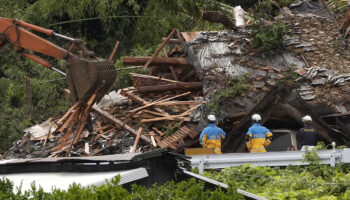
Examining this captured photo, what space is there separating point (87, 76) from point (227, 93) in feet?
10.9

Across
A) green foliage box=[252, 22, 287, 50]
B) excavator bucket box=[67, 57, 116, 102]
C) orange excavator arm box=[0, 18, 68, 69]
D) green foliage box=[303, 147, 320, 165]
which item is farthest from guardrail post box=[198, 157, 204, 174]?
green foliage box=[252, 22, 287, 50]

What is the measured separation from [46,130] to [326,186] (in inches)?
396

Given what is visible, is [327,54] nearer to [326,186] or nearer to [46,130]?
[46,130]

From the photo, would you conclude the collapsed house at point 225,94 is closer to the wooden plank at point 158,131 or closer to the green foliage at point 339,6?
the wooden plank at point 158,131

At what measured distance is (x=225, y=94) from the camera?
43.1 feet

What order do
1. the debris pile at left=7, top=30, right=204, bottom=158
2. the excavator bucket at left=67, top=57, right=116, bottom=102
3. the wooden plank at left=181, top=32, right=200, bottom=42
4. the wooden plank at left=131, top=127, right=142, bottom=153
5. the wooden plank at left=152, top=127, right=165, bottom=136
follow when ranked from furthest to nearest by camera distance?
the wooden plank at left=181, top=32, right=200, bottom=42, the wooden plank at left=152, top=127, right=165, bottom=136, the debris pile at left=7, top=30, right=204, bottom=158, the wooden plank at left=131, top=127, right=142, bottom=153, the excavator bucket at left=67, top=57, right=116, bottom=102

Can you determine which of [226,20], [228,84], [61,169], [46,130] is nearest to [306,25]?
[226,20]

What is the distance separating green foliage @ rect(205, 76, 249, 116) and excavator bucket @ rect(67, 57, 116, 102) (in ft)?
7.98

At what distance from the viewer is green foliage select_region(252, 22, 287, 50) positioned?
46.6 feet

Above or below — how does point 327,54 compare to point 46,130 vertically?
above

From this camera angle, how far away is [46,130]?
50.3 ft

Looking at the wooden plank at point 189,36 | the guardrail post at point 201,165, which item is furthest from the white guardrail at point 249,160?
the wooden plank at point 189,36

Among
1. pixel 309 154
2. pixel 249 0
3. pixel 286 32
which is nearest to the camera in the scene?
pixel 309 154

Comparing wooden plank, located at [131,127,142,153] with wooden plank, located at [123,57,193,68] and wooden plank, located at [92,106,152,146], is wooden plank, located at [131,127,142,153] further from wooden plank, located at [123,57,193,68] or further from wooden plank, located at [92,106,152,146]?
wooden plank, located at [123,57,193,68]
